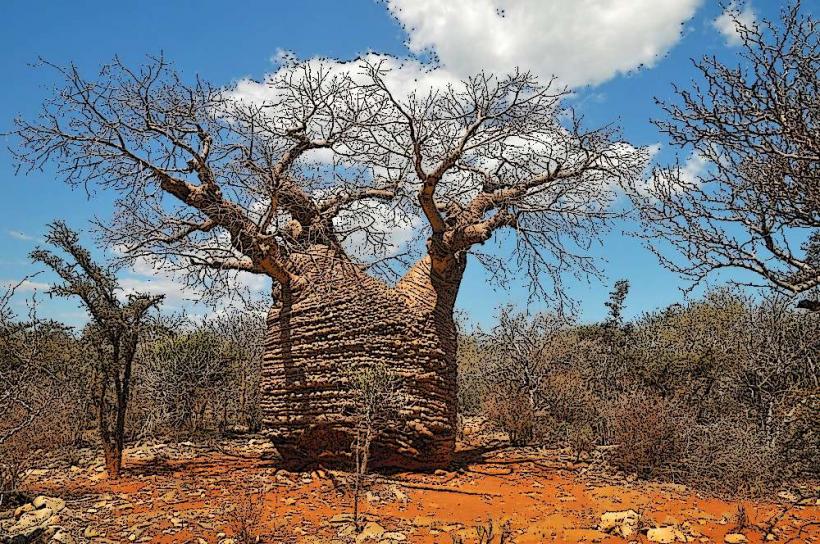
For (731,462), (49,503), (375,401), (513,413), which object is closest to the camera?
(49,503)

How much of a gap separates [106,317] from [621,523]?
5.91m

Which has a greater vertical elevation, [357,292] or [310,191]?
[310,191]

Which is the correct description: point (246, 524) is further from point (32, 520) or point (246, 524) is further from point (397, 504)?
point (397, 504)

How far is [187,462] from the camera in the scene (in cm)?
828

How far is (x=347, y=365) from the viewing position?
745cm

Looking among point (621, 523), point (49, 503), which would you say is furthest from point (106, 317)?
point (621, 523)

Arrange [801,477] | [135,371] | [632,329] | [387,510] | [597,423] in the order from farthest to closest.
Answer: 1. [632,329]
2. [135,371]
3. [597,423]
4. [801,477]
5. [387,510]

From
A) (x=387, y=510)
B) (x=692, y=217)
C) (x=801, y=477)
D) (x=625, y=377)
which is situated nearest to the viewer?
(x=692, y=217)

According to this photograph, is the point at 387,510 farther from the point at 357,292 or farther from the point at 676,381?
the point at 676,381

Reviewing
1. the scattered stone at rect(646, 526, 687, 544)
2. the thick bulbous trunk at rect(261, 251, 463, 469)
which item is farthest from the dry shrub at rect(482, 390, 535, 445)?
the scattered stone at rect(646, 526, 687, 544)

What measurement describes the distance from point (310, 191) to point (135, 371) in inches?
234

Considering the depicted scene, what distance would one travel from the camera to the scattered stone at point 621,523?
495 centimetres

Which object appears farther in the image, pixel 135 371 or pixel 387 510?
pixel 135 371

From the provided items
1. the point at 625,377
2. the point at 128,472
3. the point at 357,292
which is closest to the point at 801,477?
the point at 625,377
